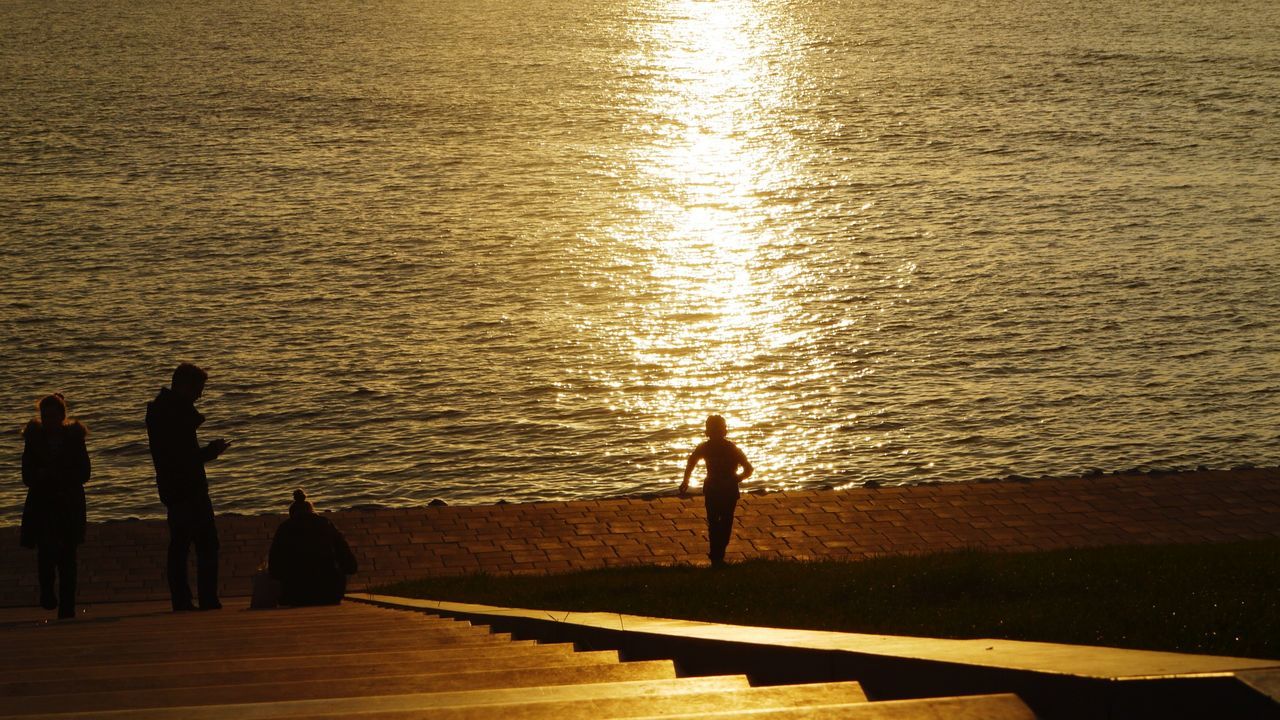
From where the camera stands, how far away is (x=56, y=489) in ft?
32.6

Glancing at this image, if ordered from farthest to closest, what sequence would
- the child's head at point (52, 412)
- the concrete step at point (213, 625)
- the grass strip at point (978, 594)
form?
the child's head at point (52, 412)
the concrete step at point (213, 625)
the grass strip at point (978, 594)

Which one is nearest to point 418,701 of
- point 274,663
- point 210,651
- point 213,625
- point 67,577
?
point 274,663

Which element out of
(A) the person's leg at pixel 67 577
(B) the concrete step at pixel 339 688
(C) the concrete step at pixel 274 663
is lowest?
(B) the concrete step at pixel 339 688

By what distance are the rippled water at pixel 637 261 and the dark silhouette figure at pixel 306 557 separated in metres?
6.17

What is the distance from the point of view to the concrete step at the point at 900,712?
3.28 meters

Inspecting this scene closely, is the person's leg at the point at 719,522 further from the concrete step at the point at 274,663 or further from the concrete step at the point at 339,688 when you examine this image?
the concrete step at the point at 339,688

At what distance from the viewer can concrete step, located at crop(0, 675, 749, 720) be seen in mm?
3922

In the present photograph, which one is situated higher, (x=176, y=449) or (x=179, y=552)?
(x=176, y=449)

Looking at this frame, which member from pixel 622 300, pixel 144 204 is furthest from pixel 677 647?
pixel 144 204

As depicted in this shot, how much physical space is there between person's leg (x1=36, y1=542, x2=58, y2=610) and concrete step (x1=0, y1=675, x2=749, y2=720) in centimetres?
646

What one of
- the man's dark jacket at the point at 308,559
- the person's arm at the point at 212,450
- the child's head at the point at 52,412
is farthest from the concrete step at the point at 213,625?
the child's head at the point at 52,412

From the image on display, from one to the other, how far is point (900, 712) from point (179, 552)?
25.8ft

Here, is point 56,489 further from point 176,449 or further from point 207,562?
point 207,562

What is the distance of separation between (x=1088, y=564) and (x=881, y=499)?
445 centimetres
